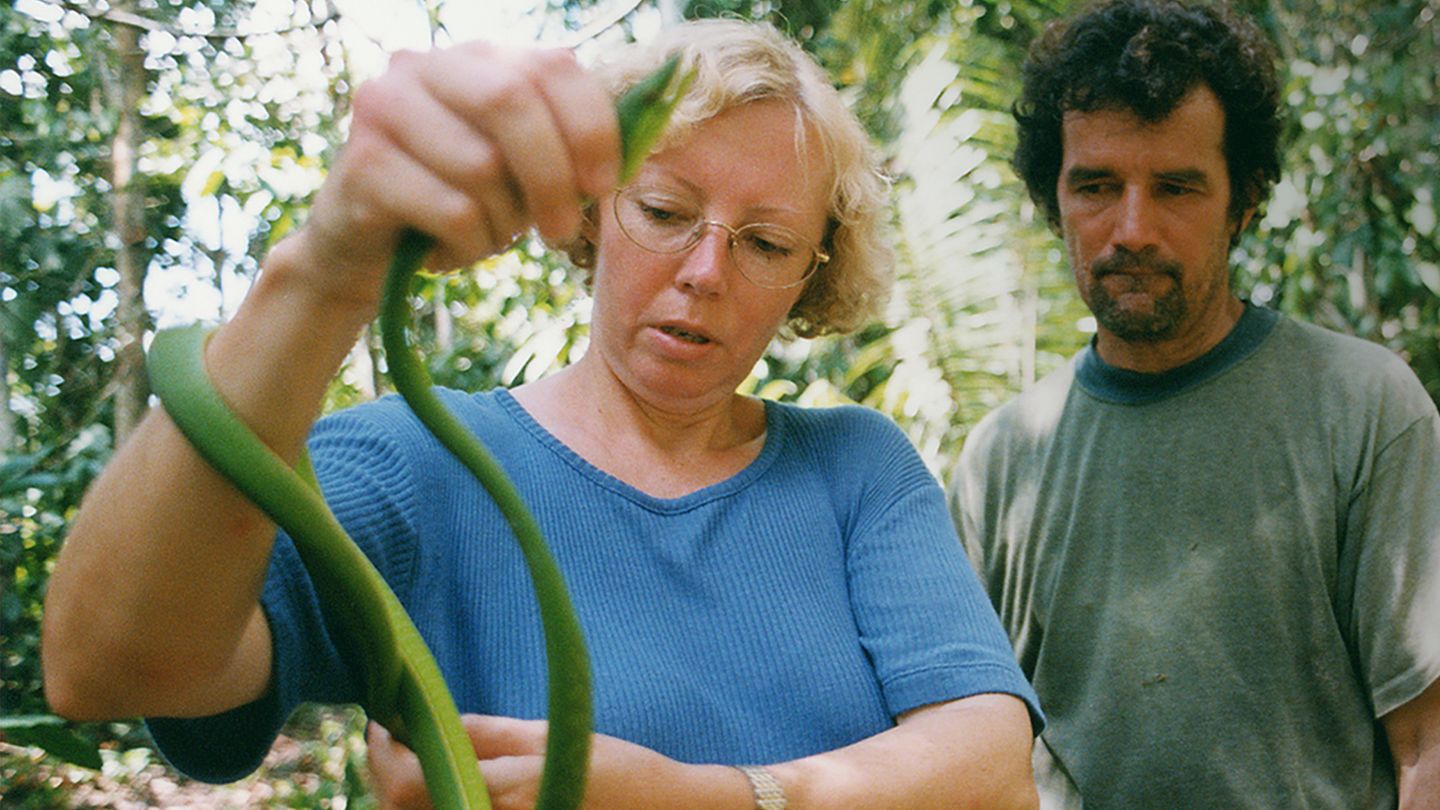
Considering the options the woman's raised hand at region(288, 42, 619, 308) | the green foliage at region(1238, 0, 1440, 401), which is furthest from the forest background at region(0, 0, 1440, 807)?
the woman's raised hand at region(288, 42, 619, 308)

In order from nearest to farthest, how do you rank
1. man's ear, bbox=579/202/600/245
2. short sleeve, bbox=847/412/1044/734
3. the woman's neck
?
short sleeve, bbox=847/412/1044/734
the woman's neck
man's ear, bbox=579/202/600/245

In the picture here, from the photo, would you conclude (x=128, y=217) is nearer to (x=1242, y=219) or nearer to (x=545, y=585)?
(x=1242, y=219)

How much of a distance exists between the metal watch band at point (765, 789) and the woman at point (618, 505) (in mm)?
13

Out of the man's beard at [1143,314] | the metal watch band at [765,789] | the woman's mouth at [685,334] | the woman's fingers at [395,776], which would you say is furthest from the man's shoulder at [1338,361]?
the woman's fingers at [395,776]

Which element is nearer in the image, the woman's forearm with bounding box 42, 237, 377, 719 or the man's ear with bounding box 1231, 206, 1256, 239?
the woman's forearm with bounding box 42, 237, 377, 719

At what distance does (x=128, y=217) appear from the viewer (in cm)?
331

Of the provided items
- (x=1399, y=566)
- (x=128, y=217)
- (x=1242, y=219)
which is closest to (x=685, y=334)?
(x=1399, y=566)

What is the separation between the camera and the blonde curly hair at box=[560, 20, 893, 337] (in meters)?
1.22

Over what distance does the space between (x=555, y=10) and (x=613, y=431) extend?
3784 mm

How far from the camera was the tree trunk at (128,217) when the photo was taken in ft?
10.7

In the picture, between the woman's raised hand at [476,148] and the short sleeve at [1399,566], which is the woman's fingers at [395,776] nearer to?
the woman's raised hand at [476,148]

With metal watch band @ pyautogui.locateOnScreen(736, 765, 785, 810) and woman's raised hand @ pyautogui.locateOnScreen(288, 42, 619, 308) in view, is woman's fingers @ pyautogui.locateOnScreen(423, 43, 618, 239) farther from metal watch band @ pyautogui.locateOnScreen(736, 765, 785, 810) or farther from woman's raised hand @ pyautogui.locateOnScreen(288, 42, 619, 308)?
metal watch band @ pyautogui.locateOnScreen(736, 765, 785, 810)

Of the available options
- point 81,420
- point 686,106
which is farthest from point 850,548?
point 81,420

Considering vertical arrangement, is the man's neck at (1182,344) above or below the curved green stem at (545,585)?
below
